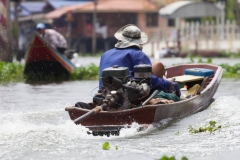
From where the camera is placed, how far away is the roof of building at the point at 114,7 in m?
45.7

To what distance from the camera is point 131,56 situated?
985 centimetres

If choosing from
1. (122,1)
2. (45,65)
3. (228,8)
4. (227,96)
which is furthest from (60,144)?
(122,1)

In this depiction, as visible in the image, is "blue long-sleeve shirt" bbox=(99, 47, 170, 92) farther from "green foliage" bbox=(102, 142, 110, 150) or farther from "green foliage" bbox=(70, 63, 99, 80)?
"green foliage" bbox=(70, 63, 99, 80)

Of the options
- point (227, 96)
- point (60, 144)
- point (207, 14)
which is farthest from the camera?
point (207, 14)

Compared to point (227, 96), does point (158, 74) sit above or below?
above

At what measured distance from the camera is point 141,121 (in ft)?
→ 30.7

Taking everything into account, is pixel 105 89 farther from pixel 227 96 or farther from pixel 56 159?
pixel 227 96

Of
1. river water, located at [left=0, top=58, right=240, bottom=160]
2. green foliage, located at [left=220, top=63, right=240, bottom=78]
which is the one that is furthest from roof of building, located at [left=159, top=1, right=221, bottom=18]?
river water, located at [left=0, top=58, right=240, bottom=160]

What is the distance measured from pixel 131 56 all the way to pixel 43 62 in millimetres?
8281

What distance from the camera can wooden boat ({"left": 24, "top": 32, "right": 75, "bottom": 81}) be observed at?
17484 millimetres

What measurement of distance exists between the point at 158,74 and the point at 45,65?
8.09 m

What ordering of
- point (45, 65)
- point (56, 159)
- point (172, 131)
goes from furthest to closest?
1. point (45, 65)
2. point (172, 131)
3. point (56, 159)

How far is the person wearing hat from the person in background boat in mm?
7993

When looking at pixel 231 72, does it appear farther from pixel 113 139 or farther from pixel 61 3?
pixel 61 3
